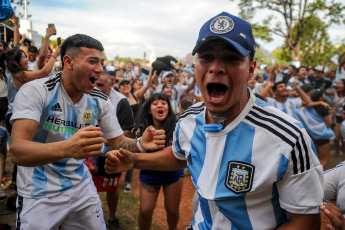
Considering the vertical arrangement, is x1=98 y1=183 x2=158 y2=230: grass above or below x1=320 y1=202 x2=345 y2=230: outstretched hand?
below

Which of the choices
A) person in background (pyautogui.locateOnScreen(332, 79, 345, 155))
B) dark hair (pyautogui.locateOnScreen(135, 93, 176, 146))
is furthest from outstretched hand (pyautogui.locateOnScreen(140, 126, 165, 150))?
person in background (pyautogui.locateOnScreen(332, 79, 345, 155))

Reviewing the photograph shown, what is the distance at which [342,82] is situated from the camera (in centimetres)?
897

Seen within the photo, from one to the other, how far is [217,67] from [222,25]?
0.91 feet

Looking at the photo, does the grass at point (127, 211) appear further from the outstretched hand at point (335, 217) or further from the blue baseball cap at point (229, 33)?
the blue baseball cap at point (229, 33)

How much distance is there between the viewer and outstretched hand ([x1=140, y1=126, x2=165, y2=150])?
2.42 m

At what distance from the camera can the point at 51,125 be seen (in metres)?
2.75

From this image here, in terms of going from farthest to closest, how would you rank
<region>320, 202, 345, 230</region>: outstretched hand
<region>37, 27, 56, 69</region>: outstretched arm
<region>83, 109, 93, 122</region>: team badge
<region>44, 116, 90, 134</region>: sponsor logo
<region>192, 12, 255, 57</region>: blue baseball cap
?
1. <region>37, 27, 56, 69</region>: outstretched arm
2. <region>83, 109, 93, 122</region>: team badge
3. <region>44, 116, 90, 134</region>: sponsor logo
4. <region>320, 202, 345, 230</region>: outstretched hand
5. <region>192, 12, 255, 57</region>: blue baseball cap

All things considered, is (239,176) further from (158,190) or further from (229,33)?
(158,190)

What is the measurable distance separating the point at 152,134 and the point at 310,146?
1428mm

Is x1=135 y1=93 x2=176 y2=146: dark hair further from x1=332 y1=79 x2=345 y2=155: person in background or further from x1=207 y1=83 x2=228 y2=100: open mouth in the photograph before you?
x1=332 y1=79 x2=345 y2=155: person in background

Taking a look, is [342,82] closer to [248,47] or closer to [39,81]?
[248,47]

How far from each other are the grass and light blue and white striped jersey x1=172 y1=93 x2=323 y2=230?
312cm

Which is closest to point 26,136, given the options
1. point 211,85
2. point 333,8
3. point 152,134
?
point 152,134

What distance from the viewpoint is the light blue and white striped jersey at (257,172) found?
156cm
